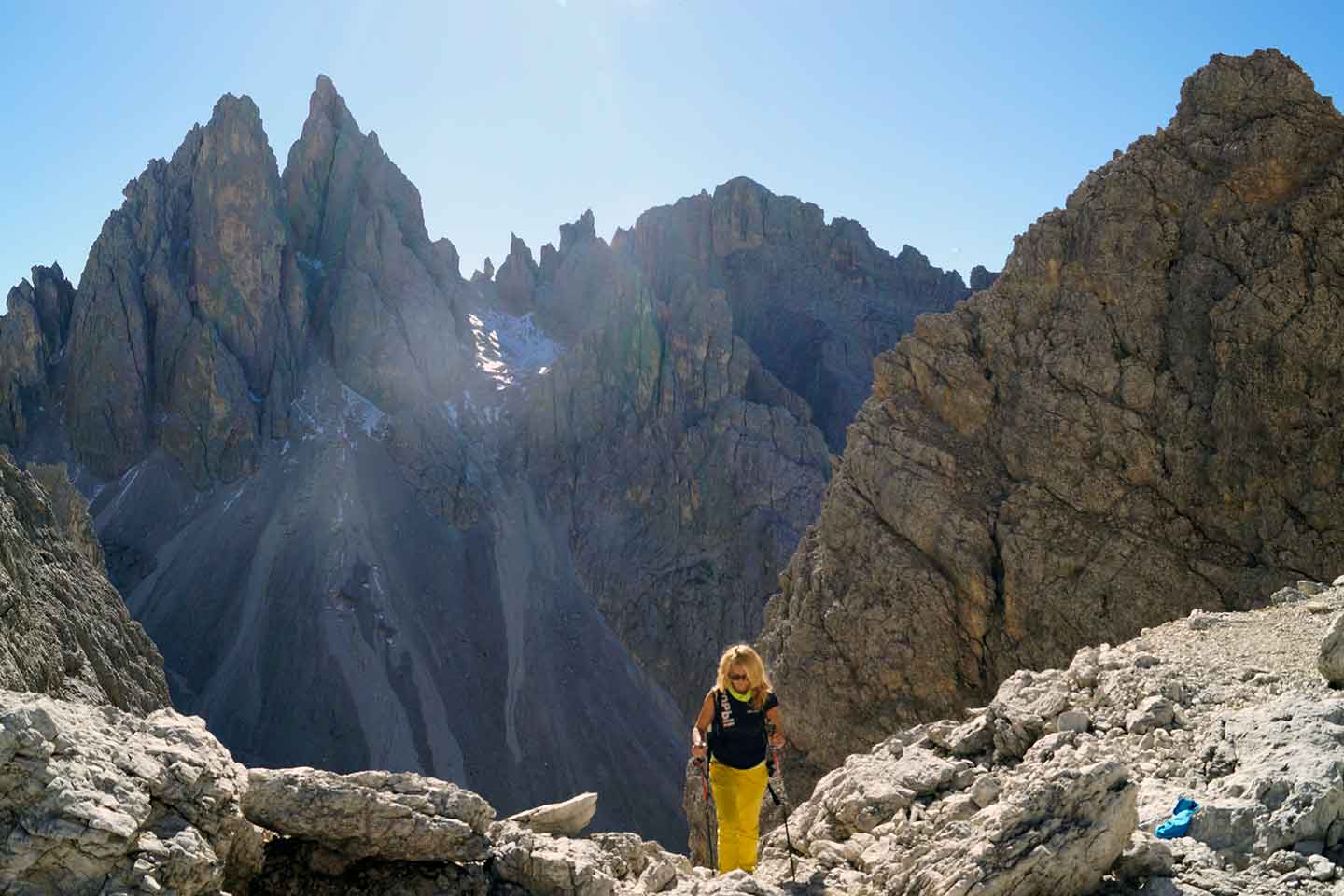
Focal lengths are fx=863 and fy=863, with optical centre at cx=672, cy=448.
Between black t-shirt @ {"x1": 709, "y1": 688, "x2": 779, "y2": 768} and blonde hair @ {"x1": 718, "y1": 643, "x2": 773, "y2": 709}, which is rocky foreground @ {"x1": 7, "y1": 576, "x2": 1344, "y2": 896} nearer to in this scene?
black t-shirt @ {"x1": 709, "y1": 688, "x2": 779, "y2": 768}

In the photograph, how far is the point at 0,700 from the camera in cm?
538

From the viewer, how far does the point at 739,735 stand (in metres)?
7.78

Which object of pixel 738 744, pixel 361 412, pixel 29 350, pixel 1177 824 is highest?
pixel 29 350

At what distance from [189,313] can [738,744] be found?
273 feet

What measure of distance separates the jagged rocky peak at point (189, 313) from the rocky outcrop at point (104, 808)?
75977mm

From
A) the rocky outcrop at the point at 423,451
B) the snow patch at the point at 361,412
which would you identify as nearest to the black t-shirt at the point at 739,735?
the rocky outcrop at the point at 423,451

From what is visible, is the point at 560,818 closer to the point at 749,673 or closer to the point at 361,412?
the point at 749,673

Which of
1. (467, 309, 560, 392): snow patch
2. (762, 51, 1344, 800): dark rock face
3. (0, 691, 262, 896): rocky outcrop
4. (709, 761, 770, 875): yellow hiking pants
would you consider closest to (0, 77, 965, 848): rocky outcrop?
(467, 309, 560, 392): snow patch

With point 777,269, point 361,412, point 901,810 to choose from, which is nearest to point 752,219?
point 777,269

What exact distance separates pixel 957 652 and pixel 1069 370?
783 centimetres

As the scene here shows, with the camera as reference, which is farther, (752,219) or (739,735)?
(752,219)

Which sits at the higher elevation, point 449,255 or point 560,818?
point 449,255

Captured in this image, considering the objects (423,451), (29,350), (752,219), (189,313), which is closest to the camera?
(29,350)

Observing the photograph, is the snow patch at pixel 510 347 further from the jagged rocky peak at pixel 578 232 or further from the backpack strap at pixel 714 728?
the backpack strap at pixel 714 728
